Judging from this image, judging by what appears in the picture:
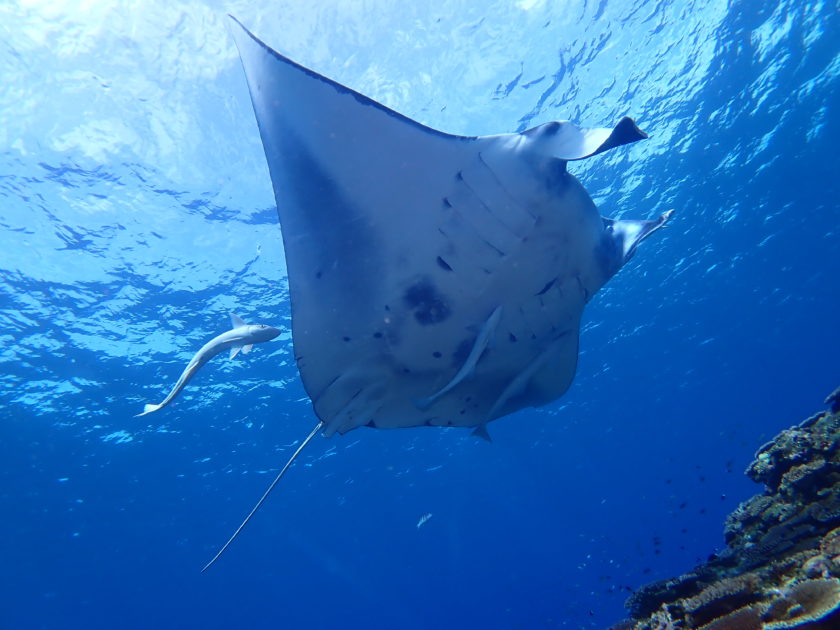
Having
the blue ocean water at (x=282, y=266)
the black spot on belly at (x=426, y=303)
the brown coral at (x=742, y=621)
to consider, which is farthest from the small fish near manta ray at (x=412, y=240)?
the blue ocean water at (x=282, y=266)

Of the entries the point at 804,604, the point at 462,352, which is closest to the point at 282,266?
the point at 462,352

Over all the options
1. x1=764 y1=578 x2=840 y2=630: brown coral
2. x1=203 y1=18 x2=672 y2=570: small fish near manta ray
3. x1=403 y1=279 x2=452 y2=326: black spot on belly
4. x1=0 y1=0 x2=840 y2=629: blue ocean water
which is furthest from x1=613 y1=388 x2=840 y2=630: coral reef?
x1=0 y1=0 x2=840 y2=629: blue ocean water

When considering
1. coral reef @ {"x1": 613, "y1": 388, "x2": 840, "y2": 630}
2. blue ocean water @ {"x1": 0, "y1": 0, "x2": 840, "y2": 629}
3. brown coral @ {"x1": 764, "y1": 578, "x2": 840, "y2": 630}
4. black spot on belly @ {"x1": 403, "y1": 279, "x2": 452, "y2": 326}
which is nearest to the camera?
brown coral @ {"x1": 764, "y1": 578, "x2": 840, "y2": 630}

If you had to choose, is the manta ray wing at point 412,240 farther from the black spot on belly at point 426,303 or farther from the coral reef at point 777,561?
the coral reef at point 777,561

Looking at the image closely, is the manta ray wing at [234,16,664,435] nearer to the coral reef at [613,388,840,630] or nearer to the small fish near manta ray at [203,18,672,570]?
the small fish near manta ray at [203,18,672,570]

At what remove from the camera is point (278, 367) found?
16688 millimetres

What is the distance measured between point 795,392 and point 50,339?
166ft

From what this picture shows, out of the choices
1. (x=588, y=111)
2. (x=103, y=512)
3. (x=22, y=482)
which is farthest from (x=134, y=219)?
(x=103, y=512)

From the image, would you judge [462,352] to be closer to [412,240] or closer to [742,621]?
[412,240]

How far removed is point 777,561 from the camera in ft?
12.8

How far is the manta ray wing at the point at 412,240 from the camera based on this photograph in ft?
10.1

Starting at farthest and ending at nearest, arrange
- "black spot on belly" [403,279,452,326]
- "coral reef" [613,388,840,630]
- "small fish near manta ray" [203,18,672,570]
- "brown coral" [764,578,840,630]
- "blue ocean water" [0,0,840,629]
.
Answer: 1. "blue ocean water" [0,0,840,629]
2. "black spot on belly" [403,279,452,326]
3. "small fish near manta ray" [203,18,672,570]
4. "coral reef" [613,388,840,630]
5. "brown coral" [764,578,840,630]

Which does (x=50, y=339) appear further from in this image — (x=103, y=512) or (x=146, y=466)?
(x=103, y=512)

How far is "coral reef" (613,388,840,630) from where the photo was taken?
2.84 m
